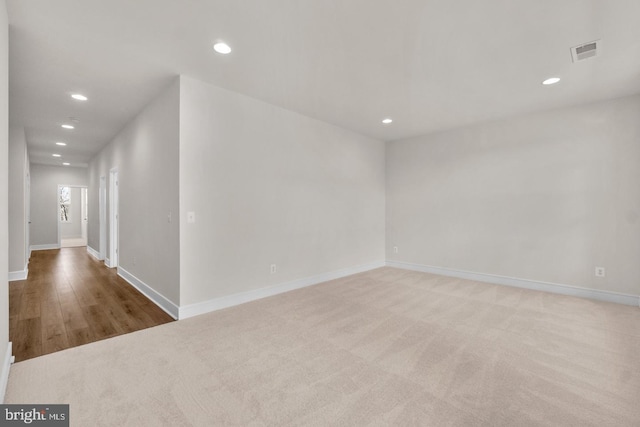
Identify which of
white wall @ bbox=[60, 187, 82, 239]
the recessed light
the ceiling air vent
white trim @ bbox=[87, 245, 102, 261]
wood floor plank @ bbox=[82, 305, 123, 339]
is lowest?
wood floor plank @ bbox=[82, 305, 123, 339]

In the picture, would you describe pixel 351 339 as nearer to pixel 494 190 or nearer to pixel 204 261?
pixel 204 261

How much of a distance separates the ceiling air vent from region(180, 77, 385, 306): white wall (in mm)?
3148

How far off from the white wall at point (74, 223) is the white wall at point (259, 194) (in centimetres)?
1115

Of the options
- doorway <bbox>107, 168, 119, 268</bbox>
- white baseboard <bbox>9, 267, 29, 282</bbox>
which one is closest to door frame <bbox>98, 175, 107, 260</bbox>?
doorway <bbox>107, 168, 119, 268</bbox>

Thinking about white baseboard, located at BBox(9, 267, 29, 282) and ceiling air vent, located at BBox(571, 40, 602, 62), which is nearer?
ceiling air vent, located at BBox(571, 40, 602, 62)

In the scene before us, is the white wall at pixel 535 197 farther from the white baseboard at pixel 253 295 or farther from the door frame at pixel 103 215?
the door frame at pixel 103 215

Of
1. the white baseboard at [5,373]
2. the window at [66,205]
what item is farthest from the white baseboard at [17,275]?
the window at [66,205]

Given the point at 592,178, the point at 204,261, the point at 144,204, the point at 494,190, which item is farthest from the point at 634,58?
the point at 144,204

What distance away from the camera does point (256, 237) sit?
3.73 metres

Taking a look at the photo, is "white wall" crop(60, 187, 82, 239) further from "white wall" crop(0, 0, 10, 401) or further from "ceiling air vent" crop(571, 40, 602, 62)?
"ceiling air vent" crop(571, 40, 602, 62)

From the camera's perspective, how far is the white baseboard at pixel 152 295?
10.3 ft

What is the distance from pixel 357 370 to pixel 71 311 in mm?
3478

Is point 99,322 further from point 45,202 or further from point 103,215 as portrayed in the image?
point 45,202

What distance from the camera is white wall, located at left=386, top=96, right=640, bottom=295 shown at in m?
3.60
